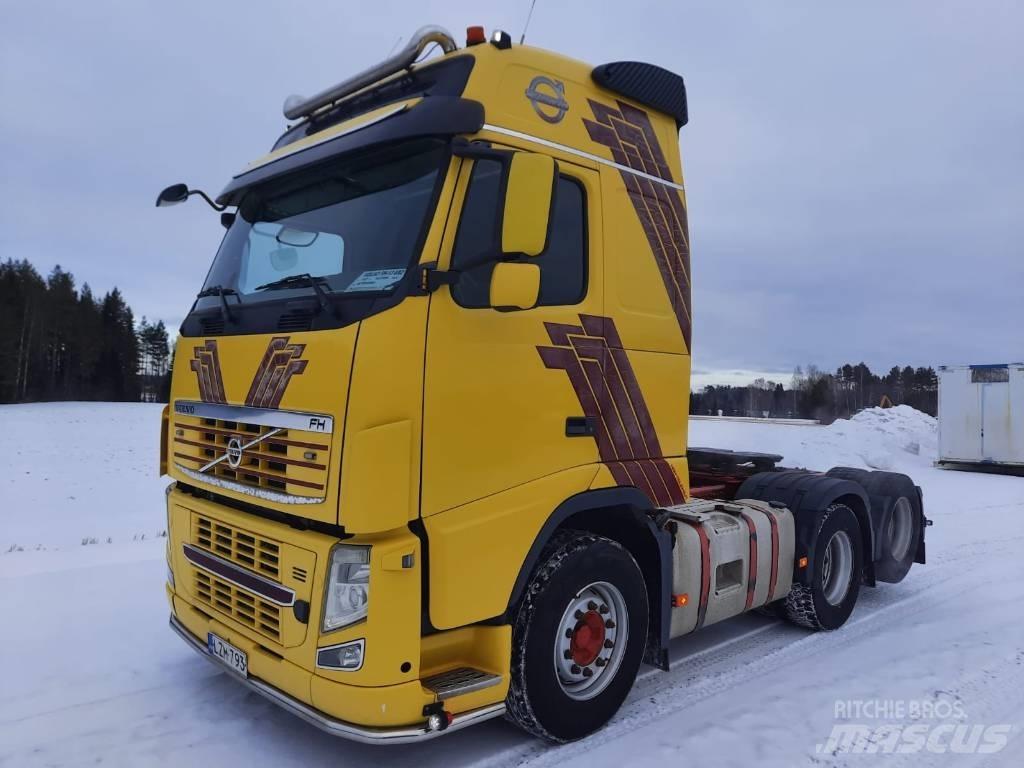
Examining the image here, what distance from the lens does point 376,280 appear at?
3240 millimetres

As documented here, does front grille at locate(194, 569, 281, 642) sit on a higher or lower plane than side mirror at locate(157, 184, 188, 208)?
lower

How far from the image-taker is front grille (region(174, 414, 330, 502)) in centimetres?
308

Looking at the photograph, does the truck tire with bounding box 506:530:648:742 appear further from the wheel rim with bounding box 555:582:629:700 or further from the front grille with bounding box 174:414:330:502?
the front grille with bounding box 174:414:330:502

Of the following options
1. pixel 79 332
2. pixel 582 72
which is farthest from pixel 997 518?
pixel 79 332

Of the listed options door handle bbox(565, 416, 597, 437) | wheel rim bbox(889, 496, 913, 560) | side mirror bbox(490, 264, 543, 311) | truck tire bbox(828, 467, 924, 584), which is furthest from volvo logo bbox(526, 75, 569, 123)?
wheel rim bbox(889, 496, 913, 560)

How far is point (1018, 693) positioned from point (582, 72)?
480 centimetres

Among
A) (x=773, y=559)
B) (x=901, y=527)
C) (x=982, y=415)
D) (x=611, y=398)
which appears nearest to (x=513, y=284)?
(x=611, y=398)

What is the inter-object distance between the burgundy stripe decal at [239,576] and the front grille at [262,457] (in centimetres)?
42

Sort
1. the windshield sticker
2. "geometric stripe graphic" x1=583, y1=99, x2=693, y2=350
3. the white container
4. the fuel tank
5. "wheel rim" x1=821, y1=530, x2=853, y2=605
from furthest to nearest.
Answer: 1. the white container
2. "wheel rim" x1=821, y1=530, x2=853, y2=605
3. the fuel tank
4. "geometric stripe graphic" x1=583, y1=99, x2=693, y2=350
5. the windshield sticker

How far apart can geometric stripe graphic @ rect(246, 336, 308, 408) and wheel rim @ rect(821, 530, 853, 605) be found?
4.88 meters

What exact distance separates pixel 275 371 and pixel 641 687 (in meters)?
3.10

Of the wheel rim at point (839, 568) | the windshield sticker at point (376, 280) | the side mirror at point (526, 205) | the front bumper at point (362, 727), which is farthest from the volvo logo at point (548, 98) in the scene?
the wheel rim at point (839, 568)

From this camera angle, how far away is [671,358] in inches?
178

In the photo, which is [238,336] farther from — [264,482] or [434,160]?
[434,160]
